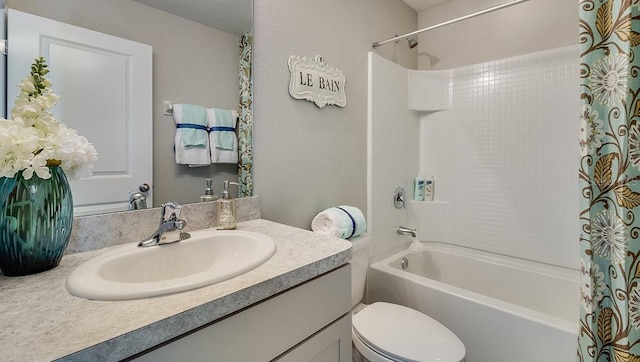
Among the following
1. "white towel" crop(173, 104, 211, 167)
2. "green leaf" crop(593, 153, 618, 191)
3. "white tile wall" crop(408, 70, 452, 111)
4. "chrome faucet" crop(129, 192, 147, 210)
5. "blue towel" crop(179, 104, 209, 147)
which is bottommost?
"chrome faucet" crop(129, 192, 147, 210)

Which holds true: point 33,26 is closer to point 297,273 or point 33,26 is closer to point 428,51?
point 297,273

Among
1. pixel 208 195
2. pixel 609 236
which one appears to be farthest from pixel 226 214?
pixel 609 236

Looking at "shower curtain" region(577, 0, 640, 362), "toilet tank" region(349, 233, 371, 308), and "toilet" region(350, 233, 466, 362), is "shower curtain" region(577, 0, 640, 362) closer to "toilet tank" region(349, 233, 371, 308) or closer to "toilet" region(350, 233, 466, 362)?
"toilet" region(350, 233, 466, 362)

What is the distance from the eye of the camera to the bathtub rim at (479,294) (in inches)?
46.1

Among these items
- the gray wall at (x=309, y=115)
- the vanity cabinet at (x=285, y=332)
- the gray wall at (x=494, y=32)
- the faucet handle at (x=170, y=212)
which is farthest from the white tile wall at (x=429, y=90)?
the faucet handle at (x=170, y=212)

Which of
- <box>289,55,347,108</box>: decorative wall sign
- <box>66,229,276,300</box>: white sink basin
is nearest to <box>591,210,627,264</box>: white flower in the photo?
<box>66,229,276,300</box>: white sink basin

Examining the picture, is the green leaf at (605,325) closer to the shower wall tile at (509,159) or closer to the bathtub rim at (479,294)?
the bathtub rim at (479,294)

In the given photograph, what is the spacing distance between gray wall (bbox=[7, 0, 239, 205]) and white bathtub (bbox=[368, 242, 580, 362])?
117 centimetres

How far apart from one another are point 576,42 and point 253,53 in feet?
6.38

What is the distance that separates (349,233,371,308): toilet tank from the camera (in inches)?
54.8

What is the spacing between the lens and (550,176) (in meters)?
1.75

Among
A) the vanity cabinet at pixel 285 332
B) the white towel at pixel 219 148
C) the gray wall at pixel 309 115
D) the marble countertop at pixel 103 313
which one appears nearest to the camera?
the marble countertop at pixel 103 313

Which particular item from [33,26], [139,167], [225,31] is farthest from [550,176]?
[33,26]

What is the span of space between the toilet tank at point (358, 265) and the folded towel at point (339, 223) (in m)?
0.05
